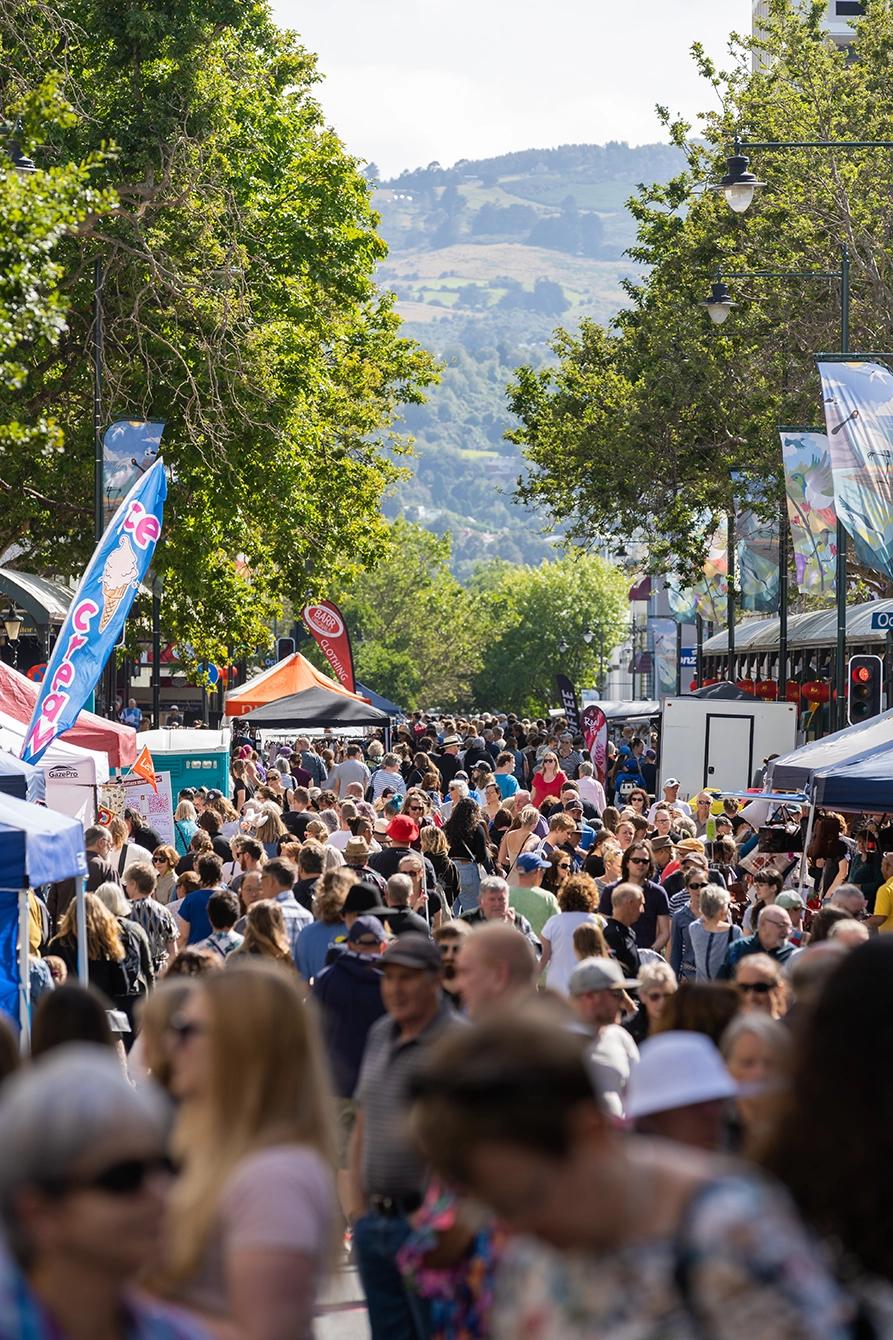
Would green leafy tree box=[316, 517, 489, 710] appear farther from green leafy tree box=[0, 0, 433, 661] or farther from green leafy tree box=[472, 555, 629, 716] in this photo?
green leafy tree box=[0, 0, 433, 661]

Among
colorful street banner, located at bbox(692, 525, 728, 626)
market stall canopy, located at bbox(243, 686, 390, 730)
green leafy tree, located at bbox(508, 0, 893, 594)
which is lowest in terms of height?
market stall canopy, located at bbox(243, 686, 390, 730)

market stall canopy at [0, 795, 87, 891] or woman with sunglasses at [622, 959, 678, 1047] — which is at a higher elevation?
market stall canopy at [0, 795, 87, 891]

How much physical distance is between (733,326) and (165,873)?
1997 cm

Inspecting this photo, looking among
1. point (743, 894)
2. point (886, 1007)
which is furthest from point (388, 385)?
point (886, 1007)

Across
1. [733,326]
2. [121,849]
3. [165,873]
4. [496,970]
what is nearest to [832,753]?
[165,873]

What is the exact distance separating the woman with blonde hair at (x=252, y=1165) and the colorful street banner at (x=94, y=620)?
358 inches

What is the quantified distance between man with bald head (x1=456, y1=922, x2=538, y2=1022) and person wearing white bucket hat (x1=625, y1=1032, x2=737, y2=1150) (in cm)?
188

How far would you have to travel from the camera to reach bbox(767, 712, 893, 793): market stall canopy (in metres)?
13.6

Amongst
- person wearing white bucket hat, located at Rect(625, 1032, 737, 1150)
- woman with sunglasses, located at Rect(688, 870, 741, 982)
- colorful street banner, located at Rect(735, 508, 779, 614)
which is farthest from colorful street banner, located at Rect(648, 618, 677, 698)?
person wearing white bucket hat, located at Rect(625, 1032, 737, 1150)

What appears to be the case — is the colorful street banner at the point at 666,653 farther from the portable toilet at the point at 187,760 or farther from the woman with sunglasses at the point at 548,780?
the portable toilet at the point at 187,760

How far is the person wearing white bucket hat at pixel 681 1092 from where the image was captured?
3551mm

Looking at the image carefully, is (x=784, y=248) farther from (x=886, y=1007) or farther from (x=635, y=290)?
(x=886, y=1007)

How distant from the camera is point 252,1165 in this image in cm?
330

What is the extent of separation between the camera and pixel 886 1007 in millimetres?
3002
